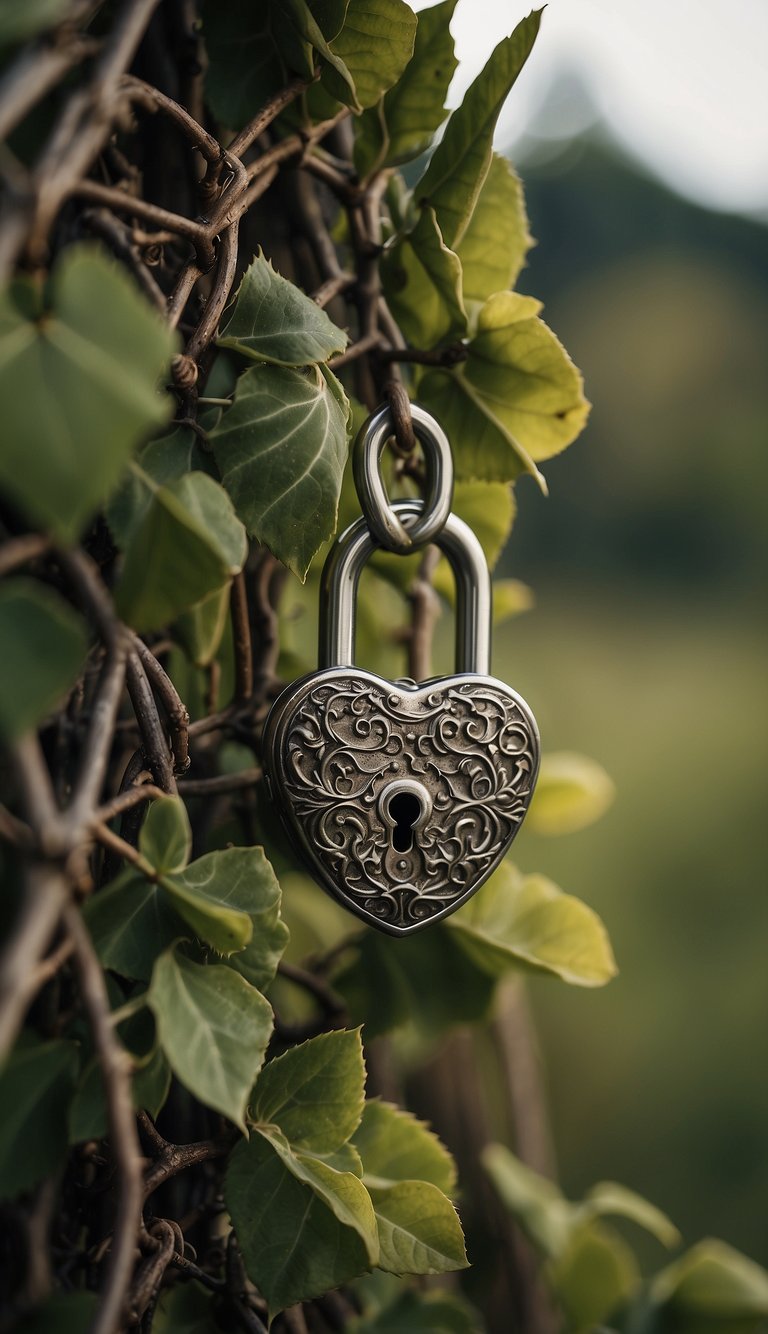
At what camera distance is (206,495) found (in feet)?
1.03

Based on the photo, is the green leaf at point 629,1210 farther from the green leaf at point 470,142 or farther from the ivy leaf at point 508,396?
the green leaf at point 470,142

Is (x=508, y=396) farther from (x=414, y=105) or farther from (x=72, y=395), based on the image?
(x=72, y=395)

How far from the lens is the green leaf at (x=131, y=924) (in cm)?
32

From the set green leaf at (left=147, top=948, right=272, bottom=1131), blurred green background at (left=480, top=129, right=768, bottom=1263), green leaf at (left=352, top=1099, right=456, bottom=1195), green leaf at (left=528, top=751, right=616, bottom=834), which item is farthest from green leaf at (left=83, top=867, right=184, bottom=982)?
blurred green background at (left=480, top=129, right=768, bottom=1263)

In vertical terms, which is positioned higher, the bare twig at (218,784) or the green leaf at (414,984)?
the bare twig at (218,784)

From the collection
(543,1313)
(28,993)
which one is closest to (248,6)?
(28,993)

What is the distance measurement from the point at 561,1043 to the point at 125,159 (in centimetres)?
202

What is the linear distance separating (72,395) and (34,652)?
0.20ft

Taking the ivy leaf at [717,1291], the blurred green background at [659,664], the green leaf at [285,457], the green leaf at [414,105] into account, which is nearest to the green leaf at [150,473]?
the green leaf at [285,457]

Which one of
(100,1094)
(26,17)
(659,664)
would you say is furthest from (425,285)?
(659,664)

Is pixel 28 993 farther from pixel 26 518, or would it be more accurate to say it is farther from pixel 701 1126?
pixel 701 1126

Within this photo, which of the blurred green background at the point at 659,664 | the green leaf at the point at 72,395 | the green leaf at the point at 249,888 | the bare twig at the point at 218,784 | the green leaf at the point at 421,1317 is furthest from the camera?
the blurred green background at the point at 659,664

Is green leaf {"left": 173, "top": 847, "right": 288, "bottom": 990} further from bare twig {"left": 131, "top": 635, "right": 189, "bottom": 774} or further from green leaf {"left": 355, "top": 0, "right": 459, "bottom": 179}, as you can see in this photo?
green leaf {"left": 355, "top": 0, "right": 459, "bottom": 179}

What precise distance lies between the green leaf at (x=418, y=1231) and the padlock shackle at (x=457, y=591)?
231mm
